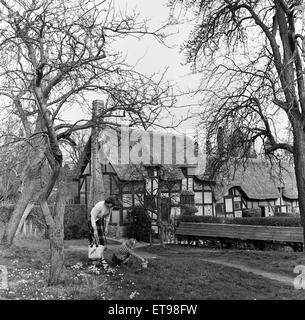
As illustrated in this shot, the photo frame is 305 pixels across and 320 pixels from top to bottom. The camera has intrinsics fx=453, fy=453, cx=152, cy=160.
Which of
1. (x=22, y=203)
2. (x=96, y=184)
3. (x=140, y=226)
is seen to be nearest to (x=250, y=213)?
(x=140, y=226)

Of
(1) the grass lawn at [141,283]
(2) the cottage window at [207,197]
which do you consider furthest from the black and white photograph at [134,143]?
(2) the cottage window at [207,197]

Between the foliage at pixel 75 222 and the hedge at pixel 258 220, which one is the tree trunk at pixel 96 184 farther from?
the hedge at pixel 258 220

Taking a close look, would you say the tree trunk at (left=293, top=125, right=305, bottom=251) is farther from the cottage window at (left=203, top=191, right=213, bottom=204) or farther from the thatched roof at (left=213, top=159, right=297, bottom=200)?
the thatched roof at (left=213, top=159, right=297, bottom=200)

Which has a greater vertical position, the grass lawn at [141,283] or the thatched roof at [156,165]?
the thatched roof at [156,165]

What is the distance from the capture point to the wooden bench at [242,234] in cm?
1659

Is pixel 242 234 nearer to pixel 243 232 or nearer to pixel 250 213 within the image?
pixel 243 232

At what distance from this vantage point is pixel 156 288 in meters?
7.13

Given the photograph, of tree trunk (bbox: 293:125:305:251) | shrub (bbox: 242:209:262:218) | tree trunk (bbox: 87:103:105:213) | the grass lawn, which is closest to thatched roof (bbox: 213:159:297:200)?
shrub (bbox: 242:209:262:218)

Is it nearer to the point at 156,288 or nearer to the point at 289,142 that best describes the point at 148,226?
the point at 289,142

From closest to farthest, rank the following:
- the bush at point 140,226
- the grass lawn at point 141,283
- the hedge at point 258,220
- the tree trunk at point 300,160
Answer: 1. the grass lawn at point 141,283
2. the tree trunk at point 300,160
3. the hedge at point 258,220
4. the bush at point 140,226
